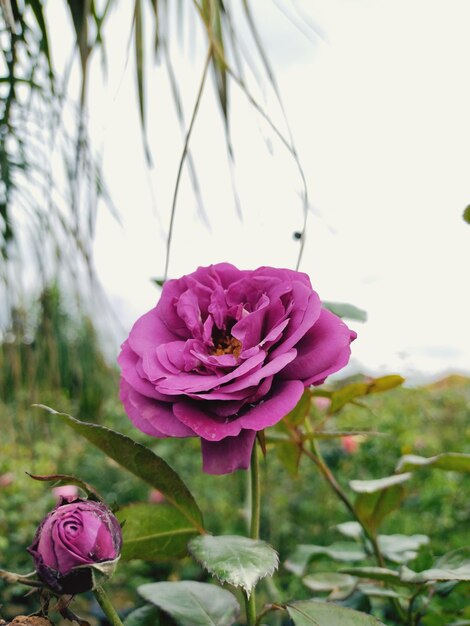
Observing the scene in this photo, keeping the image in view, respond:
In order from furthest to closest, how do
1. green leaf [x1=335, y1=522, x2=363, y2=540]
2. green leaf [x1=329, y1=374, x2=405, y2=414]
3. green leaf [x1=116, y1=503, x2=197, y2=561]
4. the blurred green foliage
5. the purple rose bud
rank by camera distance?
the blurred green foliage < green leaf [x1=335, y1=522, x2=363, y2=540] < green leaf [x1=329, y1=374, x2=405, y2=414] < green leaf [x1=116, y1=503, x2=197, y2=561] < the purple rose bud

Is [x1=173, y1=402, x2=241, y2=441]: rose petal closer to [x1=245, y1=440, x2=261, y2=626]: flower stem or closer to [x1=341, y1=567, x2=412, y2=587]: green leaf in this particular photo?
[x1=245, y1=440, x2=261, y2=626]: flower stem

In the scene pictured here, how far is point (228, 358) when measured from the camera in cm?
36

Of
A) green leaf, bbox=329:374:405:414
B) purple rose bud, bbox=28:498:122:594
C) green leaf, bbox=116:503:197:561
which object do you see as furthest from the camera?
green leaf, bbox=329:374:405:414

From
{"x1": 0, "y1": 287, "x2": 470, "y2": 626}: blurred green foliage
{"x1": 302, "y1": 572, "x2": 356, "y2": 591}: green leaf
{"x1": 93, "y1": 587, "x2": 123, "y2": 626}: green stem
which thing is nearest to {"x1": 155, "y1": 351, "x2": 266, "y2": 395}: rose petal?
{"x1": 93, "y1": 587, "x2": 123, "y2": 626}: green stem

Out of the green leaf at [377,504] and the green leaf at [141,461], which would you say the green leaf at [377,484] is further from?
the green leaf at [141,461]

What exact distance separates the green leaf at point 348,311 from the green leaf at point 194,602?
21 centimetres

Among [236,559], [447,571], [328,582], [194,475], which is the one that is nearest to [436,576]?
[447,571]

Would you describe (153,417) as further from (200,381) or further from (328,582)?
(328,582)

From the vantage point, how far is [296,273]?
401mm

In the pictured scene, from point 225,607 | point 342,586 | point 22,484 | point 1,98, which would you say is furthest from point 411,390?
point 225,607

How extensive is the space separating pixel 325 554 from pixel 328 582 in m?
0.06

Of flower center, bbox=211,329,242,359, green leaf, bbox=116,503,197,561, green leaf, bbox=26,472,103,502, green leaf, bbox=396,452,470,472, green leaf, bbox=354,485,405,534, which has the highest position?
flower center, bbox=211,329,242,359

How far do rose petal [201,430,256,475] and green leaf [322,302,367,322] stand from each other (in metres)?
0.15

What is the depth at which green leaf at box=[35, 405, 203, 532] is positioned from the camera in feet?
1.20
